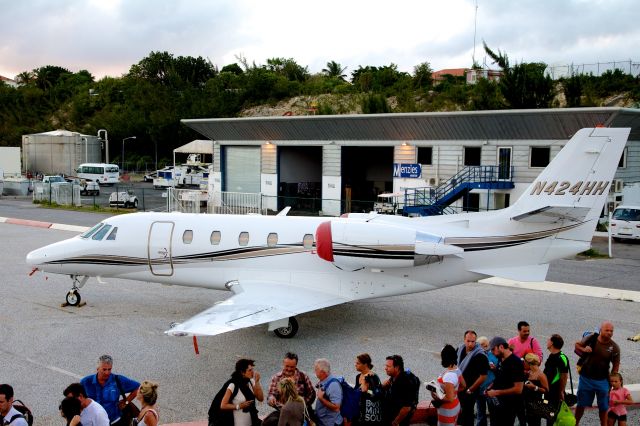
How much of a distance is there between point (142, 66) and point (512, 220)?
10031 cm

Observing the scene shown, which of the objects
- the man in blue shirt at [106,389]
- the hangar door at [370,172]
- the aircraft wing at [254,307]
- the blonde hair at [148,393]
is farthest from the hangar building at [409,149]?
the blonde hair at [148,393]

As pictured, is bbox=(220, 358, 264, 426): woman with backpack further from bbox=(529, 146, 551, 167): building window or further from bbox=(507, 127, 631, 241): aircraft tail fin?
bbox=(529, 146, 551, 167): building window

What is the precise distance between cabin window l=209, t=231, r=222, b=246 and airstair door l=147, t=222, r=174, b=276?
3.59 ft

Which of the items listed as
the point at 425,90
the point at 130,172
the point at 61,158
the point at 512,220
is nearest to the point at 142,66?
the point at 130,172

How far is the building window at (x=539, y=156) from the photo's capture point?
32.4 m

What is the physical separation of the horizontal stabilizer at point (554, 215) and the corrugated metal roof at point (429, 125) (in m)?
17.1

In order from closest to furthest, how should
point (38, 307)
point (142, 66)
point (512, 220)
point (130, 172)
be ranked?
point (512, 220) < point (38, 307) < point (130, 172) < point (142, 66)

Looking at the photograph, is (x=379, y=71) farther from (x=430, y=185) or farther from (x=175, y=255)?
(x=175, y=255)

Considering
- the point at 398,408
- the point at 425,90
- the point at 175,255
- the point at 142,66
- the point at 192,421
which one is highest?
the point at 142,66

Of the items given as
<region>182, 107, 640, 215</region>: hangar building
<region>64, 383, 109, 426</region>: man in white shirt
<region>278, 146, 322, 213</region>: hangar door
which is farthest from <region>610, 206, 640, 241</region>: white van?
<region>64, 383, 109, 426</region>: man in white shirt

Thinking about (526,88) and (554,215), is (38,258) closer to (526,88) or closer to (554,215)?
(554,215)

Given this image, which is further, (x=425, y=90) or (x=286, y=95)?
(x=286, y=95)

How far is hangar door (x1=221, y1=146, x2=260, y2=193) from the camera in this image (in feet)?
143

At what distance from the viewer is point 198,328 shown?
456 inches
